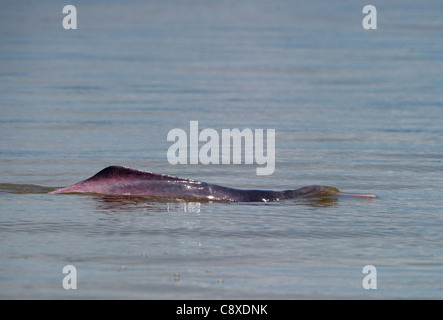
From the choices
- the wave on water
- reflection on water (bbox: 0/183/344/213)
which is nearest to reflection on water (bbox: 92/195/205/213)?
reflection on water (bbox: 0/183/344/213)

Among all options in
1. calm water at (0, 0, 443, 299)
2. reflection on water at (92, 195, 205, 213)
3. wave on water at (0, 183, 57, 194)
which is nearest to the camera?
calm water at (0, 0, 443, 299)

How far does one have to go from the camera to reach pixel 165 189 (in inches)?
445

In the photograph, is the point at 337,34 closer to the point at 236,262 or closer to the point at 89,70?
the point at 89,70

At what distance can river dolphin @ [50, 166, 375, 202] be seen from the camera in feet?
37.0

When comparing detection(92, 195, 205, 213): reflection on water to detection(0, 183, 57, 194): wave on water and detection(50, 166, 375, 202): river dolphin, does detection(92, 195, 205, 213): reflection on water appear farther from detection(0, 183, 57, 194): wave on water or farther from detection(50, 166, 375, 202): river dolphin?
detection(0, 183, 57, 194): wave on water

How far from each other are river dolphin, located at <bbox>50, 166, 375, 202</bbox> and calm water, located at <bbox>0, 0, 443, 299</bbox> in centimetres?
17

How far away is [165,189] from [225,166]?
2.39 metres

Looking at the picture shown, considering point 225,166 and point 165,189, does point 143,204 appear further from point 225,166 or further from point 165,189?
point 225,166

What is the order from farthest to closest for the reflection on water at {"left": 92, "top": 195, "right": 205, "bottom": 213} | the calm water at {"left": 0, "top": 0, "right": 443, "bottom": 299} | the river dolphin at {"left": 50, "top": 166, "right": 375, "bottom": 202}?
the river dolphin at {"left": 50, "top": 166, "right": 375, "bottom": 202} < the reflection on water at {"left": 92, "top": 195, "right": 205, "bottom": 213} < the calm water at {"left": 0, "top": 0, "right": 443, "bottom": 299}

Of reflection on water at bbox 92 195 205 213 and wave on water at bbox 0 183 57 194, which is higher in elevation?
wave on water at bbox 0 183 57 194

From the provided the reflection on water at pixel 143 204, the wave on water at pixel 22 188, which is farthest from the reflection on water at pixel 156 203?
the wave on water at pixel 22 188

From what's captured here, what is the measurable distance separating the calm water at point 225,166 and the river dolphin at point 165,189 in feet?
0.55

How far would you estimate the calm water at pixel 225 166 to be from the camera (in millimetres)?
8688
